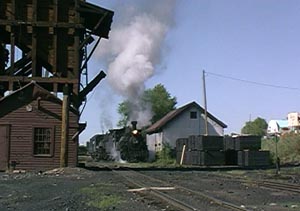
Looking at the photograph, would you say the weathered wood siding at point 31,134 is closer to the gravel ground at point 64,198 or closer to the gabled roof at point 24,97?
the gabled roof at point 24,97

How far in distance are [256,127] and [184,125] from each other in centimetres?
8502

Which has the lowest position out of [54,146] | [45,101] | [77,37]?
[54,146]

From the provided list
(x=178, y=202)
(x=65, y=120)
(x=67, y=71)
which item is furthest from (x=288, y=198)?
(x=67, y=71)

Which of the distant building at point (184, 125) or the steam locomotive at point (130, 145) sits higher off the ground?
the distant building at point (184, 125)

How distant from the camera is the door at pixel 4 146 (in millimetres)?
30141

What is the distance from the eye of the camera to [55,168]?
1189 inches

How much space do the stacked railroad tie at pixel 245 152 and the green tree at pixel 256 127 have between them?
97.8m

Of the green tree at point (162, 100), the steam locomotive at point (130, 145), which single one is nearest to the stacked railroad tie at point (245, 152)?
the steam locomotive at point (130, 145)

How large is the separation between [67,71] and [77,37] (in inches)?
78.1

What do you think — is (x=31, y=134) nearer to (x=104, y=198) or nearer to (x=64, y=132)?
(x=64, y=132)

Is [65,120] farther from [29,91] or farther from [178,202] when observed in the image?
[178,202]

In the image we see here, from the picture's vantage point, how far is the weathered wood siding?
30.3 metres

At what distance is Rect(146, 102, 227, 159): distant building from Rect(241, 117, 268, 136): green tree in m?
75.2

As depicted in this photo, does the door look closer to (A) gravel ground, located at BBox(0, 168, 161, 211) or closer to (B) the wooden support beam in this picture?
(B) the wooden support beam
